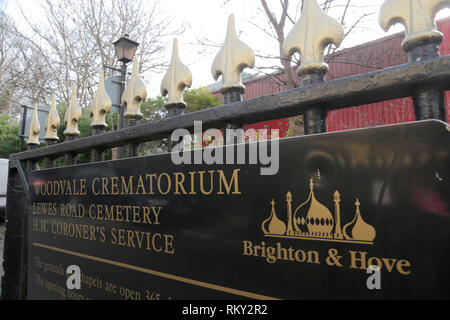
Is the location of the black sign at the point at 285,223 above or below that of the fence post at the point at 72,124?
below

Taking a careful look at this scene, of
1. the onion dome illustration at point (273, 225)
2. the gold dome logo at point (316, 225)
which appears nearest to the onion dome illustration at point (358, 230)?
the gold dome logo at point (316, 225)

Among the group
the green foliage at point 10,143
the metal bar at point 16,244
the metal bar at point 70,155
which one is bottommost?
the metal bar at point 16,244

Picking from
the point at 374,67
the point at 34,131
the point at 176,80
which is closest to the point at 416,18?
the point at 176,80

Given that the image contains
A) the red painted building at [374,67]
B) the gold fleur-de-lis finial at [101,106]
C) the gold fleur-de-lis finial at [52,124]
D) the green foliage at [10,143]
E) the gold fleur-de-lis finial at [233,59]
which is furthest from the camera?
the green foliage at [10,143]

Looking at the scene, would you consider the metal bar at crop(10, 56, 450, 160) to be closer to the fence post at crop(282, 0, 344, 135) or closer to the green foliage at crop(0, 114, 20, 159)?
the fence post at crop(282, 0, 344, 135)

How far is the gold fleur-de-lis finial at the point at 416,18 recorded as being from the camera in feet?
2.55

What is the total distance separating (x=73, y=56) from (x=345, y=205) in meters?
16.6

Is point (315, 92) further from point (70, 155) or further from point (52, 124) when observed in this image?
point (52, 124)

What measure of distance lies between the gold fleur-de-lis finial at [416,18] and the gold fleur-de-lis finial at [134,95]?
104 centimetres

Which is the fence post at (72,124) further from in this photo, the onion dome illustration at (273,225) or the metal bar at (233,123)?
the onion dome illustration at (273,225)

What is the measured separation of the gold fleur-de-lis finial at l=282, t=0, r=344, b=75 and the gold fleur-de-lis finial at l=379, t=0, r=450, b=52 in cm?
14

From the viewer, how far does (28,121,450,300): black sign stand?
2.13 ft

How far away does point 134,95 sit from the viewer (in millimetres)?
1458
